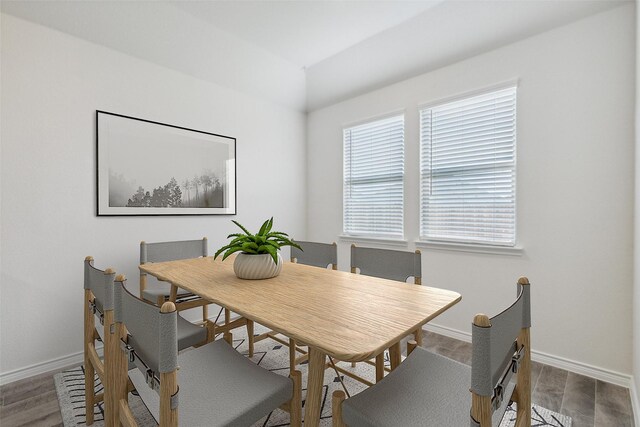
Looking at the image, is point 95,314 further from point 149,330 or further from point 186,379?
point 149,330

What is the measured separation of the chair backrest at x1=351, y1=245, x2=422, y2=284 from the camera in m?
1.73

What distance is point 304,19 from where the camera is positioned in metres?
2.61

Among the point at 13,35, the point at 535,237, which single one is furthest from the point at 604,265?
the point at 13,35

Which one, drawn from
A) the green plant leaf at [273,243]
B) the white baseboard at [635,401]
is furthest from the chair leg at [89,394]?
the white baseboard at [635,401]

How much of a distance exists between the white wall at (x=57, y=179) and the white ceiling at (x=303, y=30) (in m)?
0.18

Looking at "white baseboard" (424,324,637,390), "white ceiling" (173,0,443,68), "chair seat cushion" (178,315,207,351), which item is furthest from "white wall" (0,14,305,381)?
"white baseboard" (424,324,637,390)

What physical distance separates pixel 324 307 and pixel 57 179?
2313mm

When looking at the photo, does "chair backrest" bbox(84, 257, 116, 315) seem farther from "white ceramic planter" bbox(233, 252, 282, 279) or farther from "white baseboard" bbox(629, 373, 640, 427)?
"white baseboard" bbox(629, 373, 640, 427)

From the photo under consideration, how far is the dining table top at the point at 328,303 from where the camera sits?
0.90 metres

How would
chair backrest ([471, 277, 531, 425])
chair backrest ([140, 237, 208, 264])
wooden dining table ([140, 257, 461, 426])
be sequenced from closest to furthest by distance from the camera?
1. chair backrest ([471, 277, 531, 425])
2. wooden dining table ([140, 257, 461, 426])
3. chair backrest ([140, 237, 208, 264])

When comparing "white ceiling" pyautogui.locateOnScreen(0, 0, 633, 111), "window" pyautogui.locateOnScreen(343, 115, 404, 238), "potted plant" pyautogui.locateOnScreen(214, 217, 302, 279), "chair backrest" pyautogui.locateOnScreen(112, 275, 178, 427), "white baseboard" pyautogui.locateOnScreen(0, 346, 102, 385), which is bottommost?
"white baseboard" pyautogui.locateOnScreen(0, 346, 102, 385)

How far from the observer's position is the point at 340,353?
804 millimetres

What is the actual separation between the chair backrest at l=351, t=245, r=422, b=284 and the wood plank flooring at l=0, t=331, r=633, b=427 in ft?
3.76

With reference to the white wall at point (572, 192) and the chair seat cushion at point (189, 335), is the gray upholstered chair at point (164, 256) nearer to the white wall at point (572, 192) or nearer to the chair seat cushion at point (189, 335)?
the chair seat cushion at point (189, 335)
